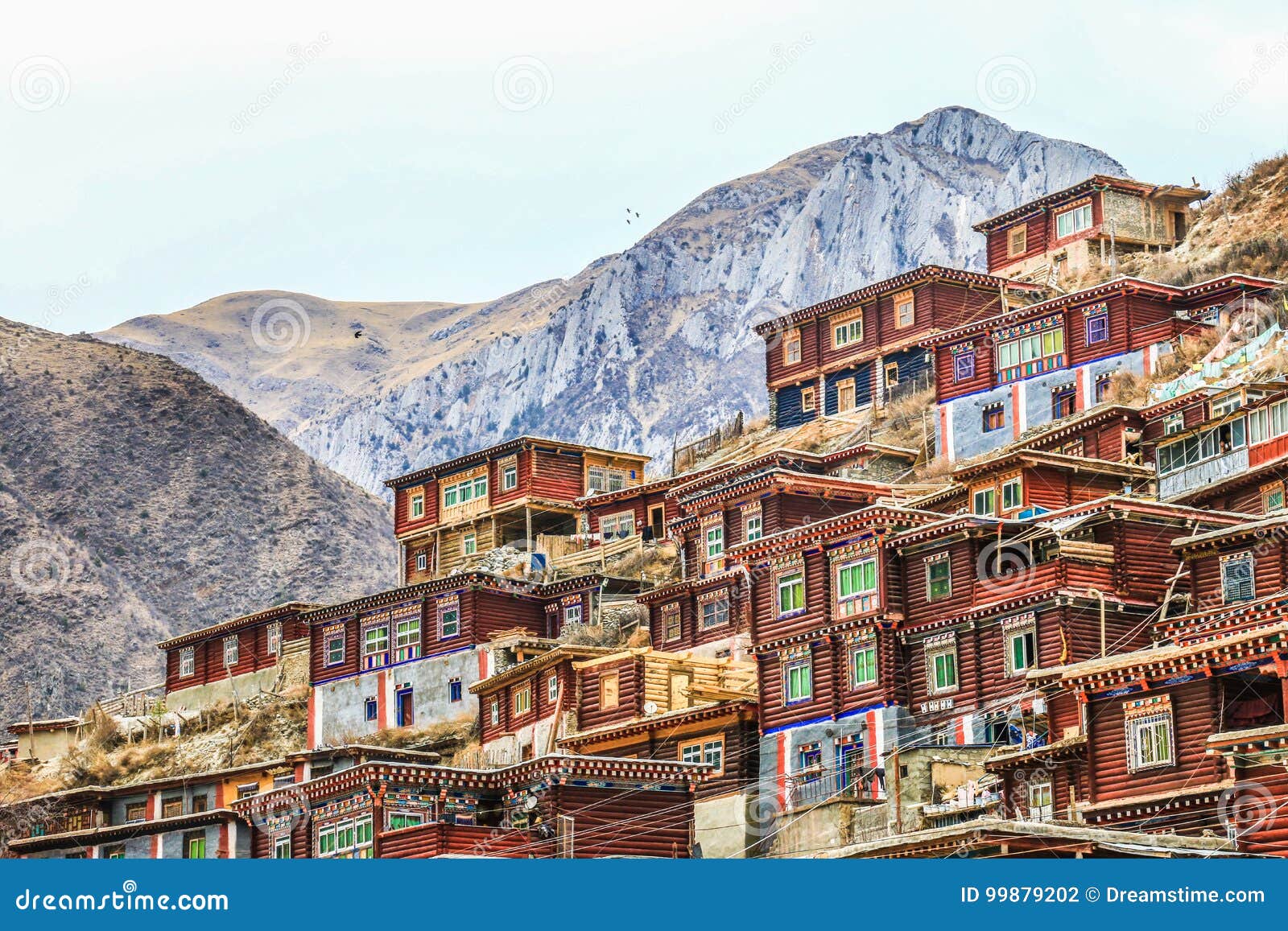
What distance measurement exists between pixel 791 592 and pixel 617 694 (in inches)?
387

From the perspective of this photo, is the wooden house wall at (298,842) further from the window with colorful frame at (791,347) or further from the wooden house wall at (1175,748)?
the window with colorful frame at (791,347)

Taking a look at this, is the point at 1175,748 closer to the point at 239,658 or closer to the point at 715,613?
the point at 715,613

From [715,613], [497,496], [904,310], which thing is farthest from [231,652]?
[904,310]

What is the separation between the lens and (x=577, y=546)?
100938 millimetres

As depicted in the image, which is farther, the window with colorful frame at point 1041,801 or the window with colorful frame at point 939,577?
the window with colorful frame at point 939,577

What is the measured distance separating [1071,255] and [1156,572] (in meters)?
47.1

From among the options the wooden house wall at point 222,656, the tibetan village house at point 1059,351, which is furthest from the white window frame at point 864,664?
the wooden house wall at point 222,656

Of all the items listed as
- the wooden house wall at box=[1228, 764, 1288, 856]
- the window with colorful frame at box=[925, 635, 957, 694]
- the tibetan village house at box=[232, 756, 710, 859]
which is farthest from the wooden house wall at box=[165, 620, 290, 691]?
the wooden house wall at box=[1228, 764, 1288, 856]

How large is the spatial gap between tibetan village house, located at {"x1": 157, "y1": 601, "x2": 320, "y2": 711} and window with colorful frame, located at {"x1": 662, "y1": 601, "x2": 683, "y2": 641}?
2194 centimetres

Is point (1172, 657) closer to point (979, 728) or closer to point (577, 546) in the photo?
point (979, 728)

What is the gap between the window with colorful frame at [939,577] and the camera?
220 feet

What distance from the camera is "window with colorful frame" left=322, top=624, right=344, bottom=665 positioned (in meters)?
96.4

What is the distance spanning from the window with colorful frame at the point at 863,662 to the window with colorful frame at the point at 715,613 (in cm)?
1373

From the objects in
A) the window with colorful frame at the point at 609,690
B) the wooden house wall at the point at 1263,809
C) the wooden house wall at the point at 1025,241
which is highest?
the wooden house wall at the point at 1025,241
